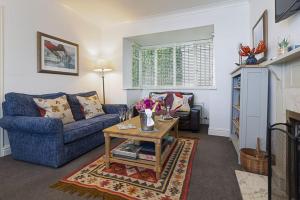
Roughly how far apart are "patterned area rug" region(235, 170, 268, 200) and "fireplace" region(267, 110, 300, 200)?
0.11m

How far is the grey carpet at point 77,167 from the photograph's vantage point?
1490 mm

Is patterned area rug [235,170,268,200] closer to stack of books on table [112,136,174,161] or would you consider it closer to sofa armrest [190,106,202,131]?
stack of books on table [112,136,174,161]

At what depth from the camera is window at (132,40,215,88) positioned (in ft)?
14.0

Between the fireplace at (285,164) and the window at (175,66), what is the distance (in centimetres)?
274

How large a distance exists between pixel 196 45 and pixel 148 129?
324 cm

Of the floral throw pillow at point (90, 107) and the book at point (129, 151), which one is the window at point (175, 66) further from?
the book at point (129, 151)

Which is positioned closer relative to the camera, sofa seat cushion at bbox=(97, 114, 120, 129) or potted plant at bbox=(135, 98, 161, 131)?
potted plant at bbox=(135, 98, 161, 131)

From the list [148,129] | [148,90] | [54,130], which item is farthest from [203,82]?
[54,130]

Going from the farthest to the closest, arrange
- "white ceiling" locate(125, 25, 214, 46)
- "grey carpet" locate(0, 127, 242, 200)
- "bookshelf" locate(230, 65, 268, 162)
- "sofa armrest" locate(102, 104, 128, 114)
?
"white ceiling" locate(125, 25, 214, 46) → "sofa armrest" locate(102, 104, 128, 114) → "bookshelf" locate(230, 65, 268, 162) → "grey carpet" locate(0, 127, 242, 200)

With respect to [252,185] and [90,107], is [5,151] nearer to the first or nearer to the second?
[90,107]

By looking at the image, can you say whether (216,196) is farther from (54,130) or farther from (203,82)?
(203,82)

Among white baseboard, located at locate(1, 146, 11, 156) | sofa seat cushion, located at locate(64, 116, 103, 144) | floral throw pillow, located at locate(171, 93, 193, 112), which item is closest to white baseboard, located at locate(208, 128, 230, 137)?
floral throw pillow, located at locate(171, 93, 193, 112)

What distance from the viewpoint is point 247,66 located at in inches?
81.1

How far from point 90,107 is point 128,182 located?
1.82m
